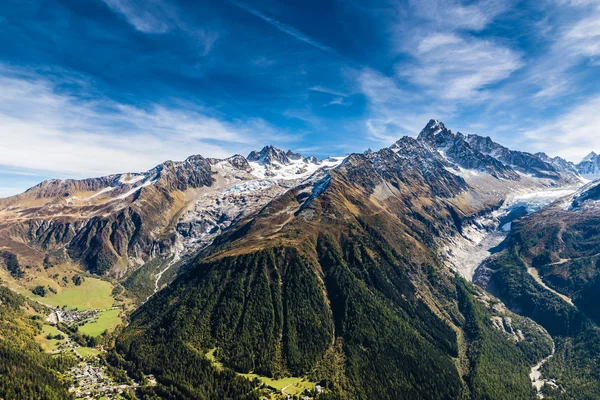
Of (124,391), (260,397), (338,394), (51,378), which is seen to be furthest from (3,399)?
(338,394)

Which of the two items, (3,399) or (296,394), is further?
(296,394)

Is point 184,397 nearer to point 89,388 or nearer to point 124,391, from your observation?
point 124,391

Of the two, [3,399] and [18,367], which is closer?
[3,399]

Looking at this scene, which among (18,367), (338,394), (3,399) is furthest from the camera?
(338,394)

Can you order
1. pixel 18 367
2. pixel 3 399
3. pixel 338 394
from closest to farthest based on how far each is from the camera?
pixel 3 399 < pixel 18 367 < pixel 338 394

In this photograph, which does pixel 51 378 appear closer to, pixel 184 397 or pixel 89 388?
pixel 89 388

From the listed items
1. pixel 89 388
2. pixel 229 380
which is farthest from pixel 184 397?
pixel 89 388

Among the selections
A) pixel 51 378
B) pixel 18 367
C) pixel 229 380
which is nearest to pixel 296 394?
pixel 229 380
